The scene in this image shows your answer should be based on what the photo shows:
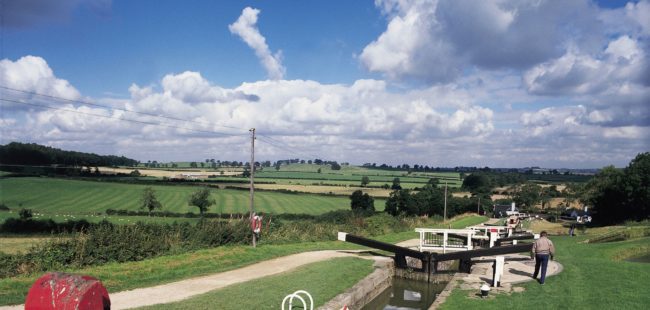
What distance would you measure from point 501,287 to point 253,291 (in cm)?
677

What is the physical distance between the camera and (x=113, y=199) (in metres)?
51.2

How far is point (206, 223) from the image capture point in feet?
63.1

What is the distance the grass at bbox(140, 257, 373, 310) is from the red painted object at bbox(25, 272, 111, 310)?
4521 mm

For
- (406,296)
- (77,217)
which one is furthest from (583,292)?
(77,217)

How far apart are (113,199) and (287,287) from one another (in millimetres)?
45538

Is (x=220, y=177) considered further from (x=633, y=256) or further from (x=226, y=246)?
(x=633, y=256)

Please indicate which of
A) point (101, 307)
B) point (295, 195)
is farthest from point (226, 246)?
point (295, 195)

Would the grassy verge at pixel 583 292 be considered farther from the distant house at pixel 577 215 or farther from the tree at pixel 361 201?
the distant house at pixel 577 215

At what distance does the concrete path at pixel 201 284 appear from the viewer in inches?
411

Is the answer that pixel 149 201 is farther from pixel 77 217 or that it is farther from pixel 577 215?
pixel 577 215

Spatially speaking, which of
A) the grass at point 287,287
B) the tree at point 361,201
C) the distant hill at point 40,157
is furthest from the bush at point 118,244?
the tree at point 361,201

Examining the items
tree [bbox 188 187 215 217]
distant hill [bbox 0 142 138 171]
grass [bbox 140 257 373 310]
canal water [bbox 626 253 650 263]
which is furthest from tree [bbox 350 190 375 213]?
grass [bbox 140 257 373 310]

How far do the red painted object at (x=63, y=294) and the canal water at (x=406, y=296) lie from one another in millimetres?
9614

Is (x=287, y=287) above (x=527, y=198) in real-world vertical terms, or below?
above
